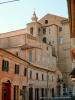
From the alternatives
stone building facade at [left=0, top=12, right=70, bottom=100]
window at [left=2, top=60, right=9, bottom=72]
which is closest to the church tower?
stone building facade at [left=0, top=12, right=70, bottom=100]

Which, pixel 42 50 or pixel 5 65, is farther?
pixel 42 50

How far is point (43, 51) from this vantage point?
59.7 meters

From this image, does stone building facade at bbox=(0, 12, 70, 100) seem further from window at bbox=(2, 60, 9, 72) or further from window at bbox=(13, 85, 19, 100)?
window at bbox=(2, 60, 9, 72)

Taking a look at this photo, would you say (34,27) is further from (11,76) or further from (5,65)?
(5,65)

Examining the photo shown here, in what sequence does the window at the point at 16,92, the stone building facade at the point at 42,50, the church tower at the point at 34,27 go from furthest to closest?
the church tower at the point at 34,27 < the stone building facade at the point at 42,50 < the window at the point at 16,92

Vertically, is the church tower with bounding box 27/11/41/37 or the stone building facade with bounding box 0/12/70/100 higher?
the church tower with bounding box 27/11/41/37

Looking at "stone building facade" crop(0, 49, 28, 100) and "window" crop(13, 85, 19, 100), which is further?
"window" crop(13, 85, 19, 100)

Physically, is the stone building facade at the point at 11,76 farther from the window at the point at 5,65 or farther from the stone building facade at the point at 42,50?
the stone building facade at the point at 42,50

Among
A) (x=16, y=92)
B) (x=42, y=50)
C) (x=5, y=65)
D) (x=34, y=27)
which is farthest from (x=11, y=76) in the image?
(x=34, y=27)

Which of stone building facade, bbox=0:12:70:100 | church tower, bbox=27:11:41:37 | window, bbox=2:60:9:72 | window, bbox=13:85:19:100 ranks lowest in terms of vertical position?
window, bbox=13:85:19:100

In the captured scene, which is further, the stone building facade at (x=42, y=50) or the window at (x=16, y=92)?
the stone building facade at (x=42, y=50)

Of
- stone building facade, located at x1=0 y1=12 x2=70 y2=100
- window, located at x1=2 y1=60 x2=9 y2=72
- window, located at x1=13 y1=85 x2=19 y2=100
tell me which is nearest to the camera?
window, located at x1=2 y1=60 x2=9 y2=72

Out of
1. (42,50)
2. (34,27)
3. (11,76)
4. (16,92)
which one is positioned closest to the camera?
(11,76)

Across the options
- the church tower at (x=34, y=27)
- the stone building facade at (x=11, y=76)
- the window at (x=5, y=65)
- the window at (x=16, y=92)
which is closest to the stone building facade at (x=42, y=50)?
the church tower at (x=34, y=27)
